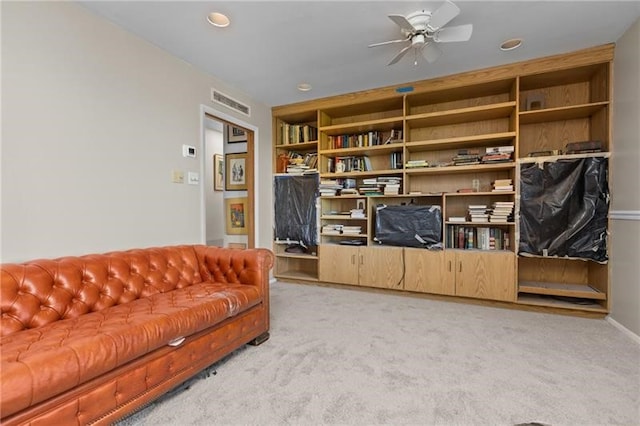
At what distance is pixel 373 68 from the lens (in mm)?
3135

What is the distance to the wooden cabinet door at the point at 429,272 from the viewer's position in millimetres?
3324

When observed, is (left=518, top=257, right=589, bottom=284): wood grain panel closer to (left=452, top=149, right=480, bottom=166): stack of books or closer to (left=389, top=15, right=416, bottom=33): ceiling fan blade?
(left=452, top=149, right=480, bottom=166): stack of books

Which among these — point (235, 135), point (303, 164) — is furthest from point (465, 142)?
point (235, 135)

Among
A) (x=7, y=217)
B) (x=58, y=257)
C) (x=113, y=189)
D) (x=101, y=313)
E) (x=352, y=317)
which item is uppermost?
(x=113, y=189)

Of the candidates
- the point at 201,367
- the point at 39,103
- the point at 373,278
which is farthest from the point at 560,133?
the point at 39,103

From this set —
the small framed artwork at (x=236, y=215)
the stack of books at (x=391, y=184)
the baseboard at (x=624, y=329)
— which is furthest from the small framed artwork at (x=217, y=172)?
the baseboard at (x=624, y=329)

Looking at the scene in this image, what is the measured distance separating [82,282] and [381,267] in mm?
2893

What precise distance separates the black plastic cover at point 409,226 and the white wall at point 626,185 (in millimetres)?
1471

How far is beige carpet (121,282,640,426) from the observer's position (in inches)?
58.1

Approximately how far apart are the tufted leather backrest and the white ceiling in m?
1.80

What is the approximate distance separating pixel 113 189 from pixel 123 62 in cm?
103

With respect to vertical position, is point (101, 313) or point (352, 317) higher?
point (101, 313)

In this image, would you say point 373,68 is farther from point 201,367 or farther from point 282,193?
point 201,367

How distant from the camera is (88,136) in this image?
2166mm
